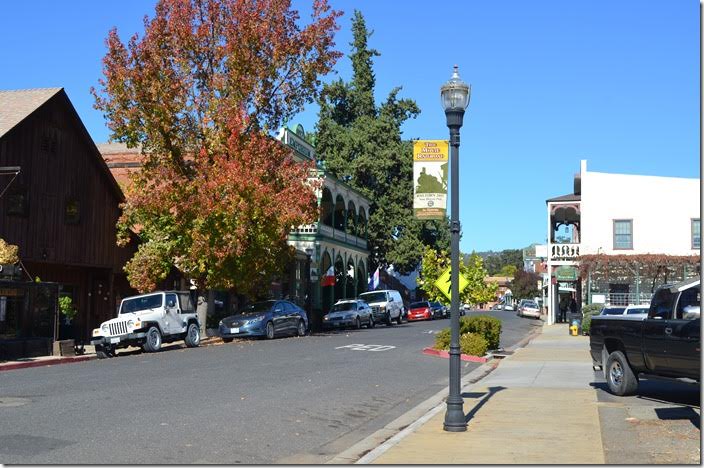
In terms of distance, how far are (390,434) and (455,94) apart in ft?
15.3

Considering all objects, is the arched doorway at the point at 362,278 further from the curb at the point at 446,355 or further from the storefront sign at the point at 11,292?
the storefront sign at the point at 11,292

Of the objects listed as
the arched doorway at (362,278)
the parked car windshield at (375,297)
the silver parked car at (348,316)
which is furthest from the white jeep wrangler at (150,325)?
the arched doorway at (362,278)

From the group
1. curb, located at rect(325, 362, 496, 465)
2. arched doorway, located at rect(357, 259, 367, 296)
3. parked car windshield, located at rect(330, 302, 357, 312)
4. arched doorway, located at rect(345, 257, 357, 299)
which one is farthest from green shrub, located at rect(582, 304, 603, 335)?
curb, located at rect(325, 362, 496, 465)

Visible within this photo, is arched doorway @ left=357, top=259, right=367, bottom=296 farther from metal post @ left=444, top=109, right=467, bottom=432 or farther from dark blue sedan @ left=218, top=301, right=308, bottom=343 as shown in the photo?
metal post @ left=444, top=109, right=467, bottom=432

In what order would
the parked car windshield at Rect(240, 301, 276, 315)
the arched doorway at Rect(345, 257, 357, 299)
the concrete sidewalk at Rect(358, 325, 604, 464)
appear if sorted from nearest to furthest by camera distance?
the concrete sidewalk at Rect(358, 325, 604, 464)
the parked car windshield at Rect(240, 301, 276, 315)
the arched doorway at Rect(345, 257, 357, 299)

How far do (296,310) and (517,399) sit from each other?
68.2ft

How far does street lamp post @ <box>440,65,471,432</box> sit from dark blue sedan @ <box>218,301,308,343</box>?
20.2 metres

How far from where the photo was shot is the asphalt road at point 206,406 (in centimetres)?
978

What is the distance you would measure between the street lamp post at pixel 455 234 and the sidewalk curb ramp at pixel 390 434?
61 centimetres

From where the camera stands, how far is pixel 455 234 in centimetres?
1180

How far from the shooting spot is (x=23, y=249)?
1133 inches

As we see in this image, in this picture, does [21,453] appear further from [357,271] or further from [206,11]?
[357,271]

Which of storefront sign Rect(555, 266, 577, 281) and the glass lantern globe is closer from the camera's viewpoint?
the glass lantern globe

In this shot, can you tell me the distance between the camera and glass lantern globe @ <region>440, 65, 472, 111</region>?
39.5ft
